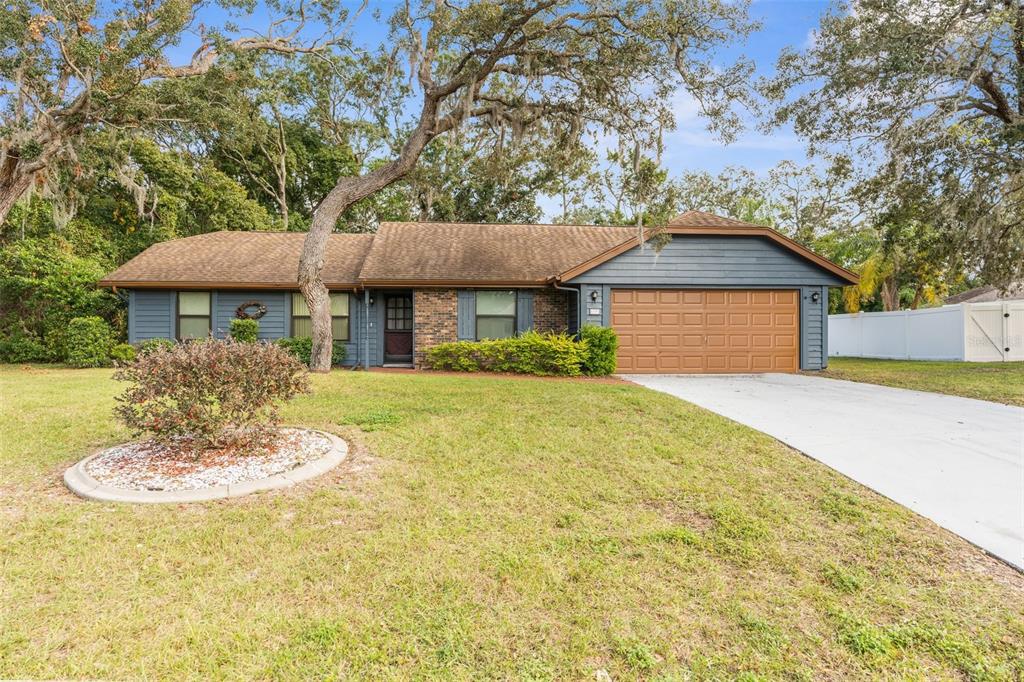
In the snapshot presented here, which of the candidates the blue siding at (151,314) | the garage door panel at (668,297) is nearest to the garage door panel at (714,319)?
the garage door panel at (668,297)

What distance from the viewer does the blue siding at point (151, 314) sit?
13.2 m

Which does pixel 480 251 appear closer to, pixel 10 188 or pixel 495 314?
pixel 495 314

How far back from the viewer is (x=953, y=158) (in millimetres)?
11141

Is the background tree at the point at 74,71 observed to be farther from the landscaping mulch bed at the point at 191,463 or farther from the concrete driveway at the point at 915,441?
the concrete driveway at the point at 915,441

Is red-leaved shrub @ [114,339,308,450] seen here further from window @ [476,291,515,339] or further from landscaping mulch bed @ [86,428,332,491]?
window @ [476,291,515,339]

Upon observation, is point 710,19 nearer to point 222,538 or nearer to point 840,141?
point 840,141

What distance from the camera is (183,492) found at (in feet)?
12.3

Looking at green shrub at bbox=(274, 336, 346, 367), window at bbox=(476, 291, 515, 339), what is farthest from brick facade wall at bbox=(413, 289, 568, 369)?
green shrub at bbox=(274, 336, 346, 367)

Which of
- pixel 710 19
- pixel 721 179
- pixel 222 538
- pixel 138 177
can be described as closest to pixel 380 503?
pixel 222 538

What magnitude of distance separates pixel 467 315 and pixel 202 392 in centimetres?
902

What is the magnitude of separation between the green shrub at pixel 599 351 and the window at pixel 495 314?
2440mm

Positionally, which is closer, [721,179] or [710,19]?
[710,19]

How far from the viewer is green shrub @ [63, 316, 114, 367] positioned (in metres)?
12.5

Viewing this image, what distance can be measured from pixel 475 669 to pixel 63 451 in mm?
5027
